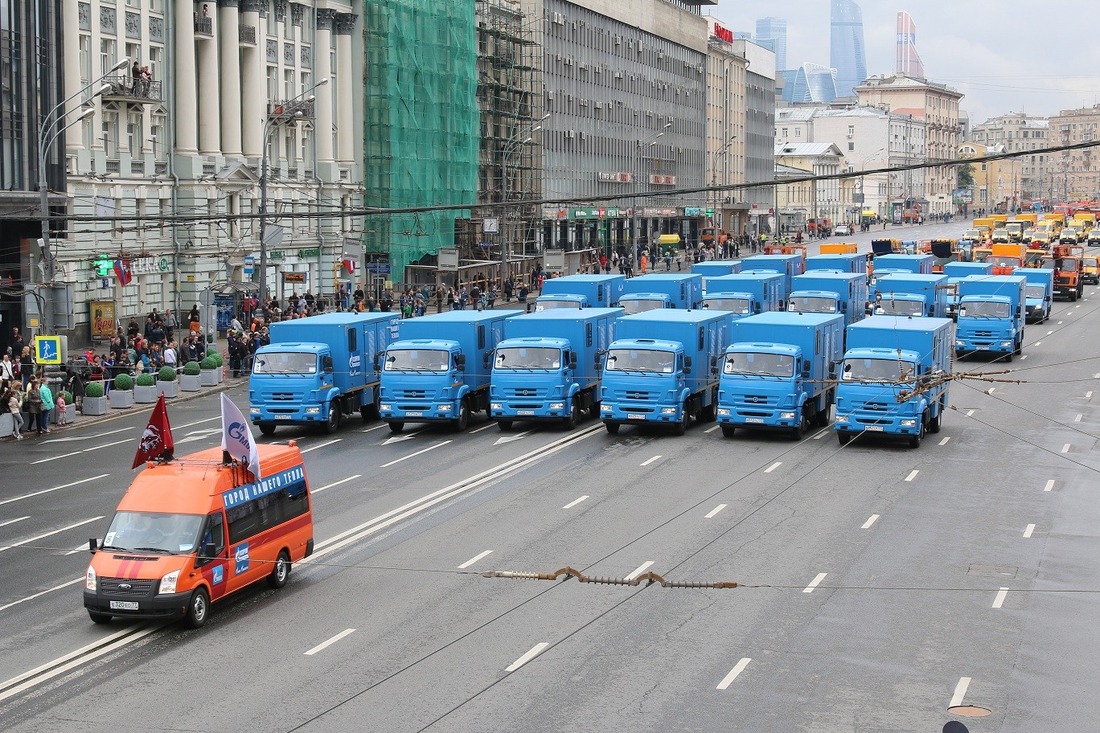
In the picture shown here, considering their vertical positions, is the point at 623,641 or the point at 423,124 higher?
the point at 423,124

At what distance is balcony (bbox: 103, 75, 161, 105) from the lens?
62213mm

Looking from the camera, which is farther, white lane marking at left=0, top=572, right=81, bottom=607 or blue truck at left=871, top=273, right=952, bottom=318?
blue truck at left=871, top=273, right=952, bottom=318

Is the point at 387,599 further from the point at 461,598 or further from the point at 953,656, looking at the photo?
the point at 953,656

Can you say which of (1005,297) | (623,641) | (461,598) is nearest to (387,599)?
(461,598)

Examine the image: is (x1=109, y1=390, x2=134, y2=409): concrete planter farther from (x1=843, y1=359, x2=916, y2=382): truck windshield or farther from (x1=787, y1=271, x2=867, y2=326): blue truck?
(x1=787, y1=271, x2=867, y2=326): blue truck

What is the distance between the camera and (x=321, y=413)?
3888cm

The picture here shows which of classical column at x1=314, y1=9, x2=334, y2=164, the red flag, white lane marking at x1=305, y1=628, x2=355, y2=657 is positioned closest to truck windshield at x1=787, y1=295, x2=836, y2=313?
the red flag

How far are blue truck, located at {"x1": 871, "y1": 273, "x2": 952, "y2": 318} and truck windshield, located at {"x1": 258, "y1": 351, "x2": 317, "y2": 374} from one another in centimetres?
2414

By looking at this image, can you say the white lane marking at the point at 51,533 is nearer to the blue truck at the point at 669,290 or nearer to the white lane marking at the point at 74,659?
the white lane marking at the point at 74,659

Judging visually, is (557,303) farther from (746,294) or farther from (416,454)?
(416,454)

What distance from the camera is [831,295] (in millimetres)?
53281

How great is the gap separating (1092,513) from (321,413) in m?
18.0

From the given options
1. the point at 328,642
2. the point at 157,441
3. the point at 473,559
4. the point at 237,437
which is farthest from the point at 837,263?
the point at 328,642

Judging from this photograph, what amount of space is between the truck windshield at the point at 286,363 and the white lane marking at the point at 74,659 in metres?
17.8
